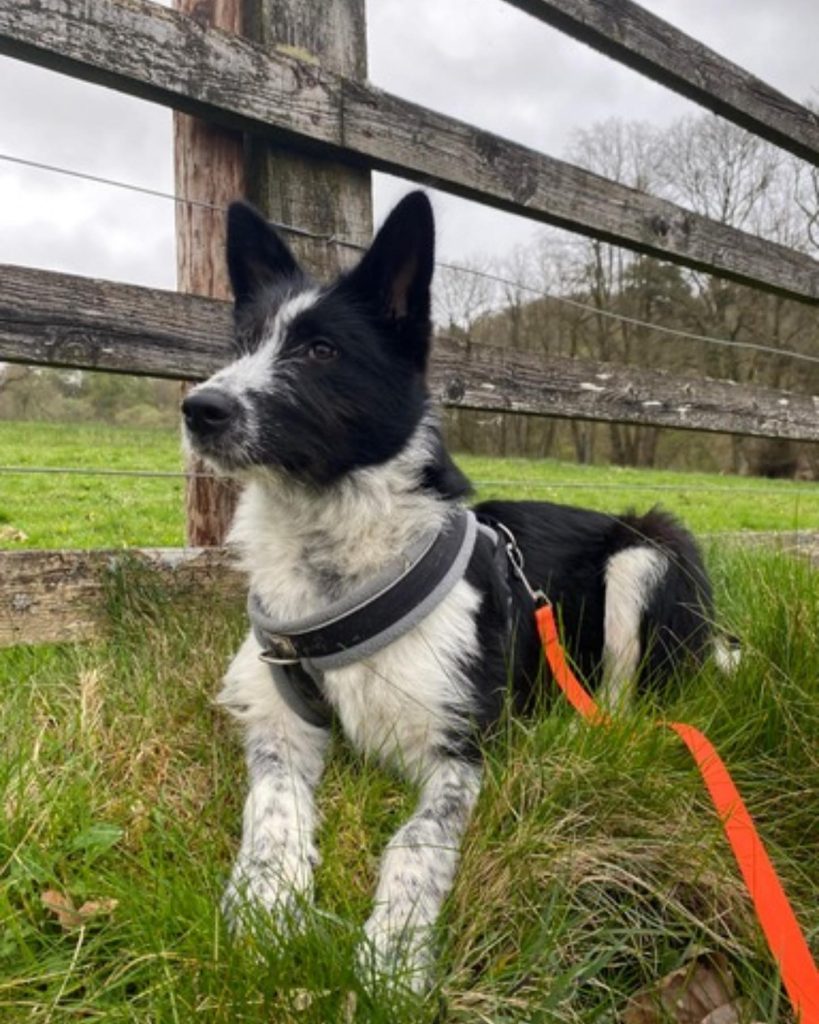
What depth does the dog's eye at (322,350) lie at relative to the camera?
7.77 feet

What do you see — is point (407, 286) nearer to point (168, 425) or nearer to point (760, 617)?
point (760, 617)

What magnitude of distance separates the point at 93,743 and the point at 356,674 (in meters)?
0.67

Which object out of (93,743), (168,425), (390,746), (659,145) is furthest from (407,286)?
(659,145)

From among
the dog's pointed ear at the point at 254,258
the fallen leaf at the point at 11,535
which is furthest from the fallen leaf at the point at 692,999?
the fallen leaf at the point at 11,535

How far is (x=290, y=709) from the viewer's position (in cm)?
235

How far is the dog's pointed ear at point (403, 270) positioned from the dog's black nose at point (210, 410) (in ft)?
1.82

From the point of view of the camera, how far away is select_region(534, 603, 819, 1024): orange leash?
142cm

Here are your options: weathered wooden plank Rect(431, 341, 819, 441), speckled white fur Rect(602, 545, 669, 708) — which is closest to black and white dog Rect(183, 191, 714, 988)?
speckled white fur Rect(602, 545, 669, 708)

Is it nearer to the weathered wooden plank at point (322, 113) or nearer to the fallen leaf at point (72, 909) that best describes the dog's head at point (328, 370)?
the weathered wooden plank at point (322, 113)

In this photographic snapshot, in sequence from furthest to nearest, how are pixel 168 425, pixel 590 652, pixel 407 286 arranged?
pixel 168 425, pixel 590 652, pixel 407 286

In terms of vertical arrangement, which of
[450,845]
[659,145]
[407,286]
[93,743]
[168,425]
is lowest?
[450,845]

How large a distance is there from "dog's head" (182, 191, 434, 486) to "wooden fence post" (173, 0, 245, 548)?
1.95 feet

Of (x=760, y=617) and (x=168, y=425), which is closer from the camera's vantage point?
(x=760, y=617)

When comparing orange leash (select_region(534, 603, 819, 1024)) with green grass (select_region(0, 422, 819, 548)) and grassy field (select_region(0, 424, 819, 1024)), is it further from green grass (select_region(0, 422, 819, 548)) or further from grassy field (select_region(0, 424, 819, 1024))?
green grass (select_region(0, 422, 819, 548))
